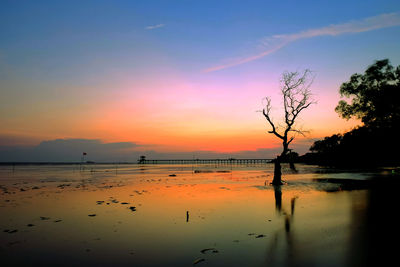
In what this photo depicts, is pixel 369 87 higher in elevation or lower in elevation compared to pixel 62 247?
higher

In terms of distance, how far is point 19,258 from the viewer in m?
8.02

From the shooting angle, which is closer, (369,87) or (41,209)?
(41,209)

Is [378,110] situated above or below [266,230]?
above

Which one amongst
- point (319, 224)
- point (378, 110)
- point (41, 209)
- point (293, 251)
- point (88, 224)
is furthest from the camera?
point (378, 110)

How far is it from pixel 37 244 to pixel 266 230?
843 centimetres

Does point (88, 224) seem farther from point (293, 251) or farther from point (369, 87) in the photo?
point (369, 87)

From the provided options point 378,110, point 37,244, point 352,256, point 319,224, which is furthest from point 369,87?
point 37,244

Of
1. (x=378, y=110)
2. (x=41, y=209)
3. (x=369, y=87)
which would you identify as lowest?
(x=41, y=209)

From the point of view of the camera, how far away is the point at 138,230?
36.1 feet

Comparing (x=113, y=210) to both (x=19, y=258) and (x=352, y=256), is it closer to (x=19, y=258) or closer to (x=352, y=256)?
(x=19, y=258)

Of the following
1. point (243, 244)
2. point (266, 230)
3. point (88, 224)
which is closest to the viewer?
point (243, 244)

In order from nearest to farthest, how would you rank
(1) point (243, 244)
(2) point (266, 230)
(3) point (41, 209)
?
1. (1) point (243, 244)
2. (2) point (266, 230)
3. (3) point (41, 209)

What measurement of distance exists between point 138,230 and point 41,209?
8816 mm

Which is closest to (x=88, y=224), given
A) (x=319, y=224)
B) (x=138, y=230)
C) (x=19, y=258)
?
(x=138, y=230)
